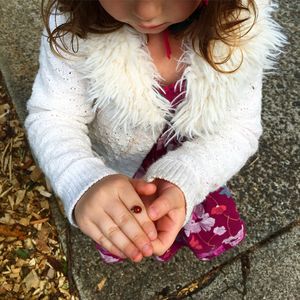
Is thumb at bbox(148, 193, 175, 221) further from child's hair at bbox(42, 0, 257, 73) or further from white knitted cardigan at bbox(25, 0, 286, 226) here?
child's hair at bbox(42, 0, 257, 73)

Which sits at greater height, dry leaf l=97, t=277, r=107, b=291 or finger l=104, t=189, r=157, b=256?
finger l=104, t=189, r=157, b=256

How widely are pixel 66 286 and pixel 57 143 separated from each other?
59cm

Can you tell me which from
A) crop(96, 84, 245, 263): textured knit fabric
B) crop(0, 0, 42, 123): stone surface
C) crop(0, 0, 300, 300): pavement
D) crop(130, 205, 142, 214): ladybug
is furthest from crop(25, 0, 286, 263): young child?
crop(0, 0, 42, 123): stone surface

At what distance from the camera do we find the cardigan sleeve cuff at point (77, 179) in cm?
128

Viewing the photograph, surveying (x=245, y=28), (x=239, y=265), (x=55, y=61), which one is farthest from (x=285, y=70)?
(x=55, y=61)

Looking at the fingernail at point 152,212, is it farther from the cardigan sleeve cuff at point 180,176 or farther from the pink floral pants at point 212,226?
the pink floral pants at point 212,226

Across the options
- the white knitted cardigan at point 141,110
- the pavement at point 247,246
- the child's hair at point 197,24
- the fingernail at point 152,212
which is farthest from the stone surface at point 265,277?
the child's hair at point 197,24

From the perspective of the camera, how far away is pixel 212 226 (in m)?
1.65

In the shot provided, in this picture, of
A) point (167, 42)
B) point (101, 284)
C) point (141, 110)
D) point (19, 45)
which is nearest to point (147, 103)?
point (141, 110)

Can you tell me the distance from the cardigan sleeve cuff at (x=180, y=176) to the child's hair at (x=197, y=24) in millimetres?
260

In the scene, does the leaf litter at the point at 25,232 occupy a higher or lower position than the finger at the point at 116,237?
lower

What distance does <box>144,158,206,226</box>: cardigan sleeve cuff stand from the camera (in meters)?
1.30

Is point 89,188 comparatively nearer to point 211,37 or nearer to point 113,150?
point 113,150

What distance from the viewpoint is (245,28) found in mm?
1273
